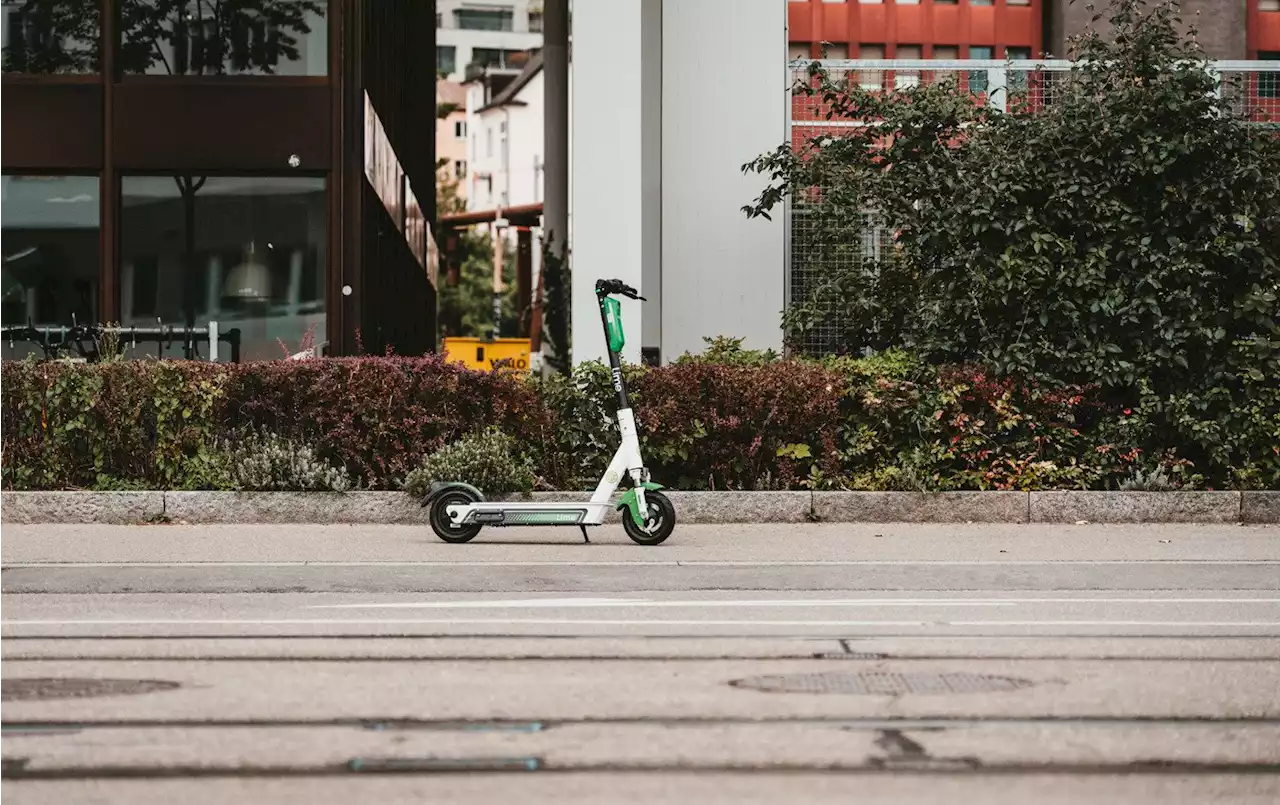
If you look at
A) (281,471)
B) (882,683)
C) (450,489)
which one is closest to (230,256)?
(281,471)

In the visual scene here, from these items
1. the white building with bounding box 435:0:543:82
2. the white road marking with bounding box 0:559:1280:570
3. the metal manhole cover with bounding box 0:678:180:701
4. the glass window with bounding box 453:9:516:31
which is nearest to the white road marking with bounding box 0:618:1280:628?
the metal manhole cover with bounding box 0:678:180:701

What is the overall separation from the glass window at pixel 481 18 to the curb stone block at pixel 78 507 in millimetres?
122394

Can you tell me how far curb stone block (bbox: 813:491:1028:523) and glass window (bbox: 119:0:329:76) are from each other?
26.0ft

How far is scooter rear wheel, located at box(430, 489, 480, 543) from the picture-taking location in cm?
1245

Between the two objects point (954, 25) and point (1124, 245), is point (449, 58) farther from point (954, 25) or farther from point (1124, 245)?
point (1124, 245)

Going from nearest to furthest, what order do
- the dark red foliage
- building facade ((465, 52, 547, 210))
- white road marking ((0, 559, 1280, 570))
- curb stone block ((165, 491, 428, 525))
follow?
white road marking ((0, 559, 1280, 570))
curb stone block ((165, 491, 428, 525))
the dark red foliage
building facade ((465, 52, 547, 210))

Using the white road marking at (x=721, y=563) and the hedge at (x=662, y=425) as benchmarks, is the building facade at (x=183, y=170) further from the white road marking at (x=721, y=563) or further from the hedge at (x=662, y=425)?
the white road marking at (x=721, y=563)

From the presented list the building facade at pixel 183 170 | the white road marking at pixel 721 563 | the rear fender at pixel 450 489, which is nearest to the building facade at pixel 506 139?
the building facade at pixel 183 170

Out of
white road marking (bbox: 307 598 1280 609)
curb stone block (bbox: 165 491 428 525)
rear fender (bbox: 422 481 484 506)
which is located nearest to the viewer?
white road marking (bbox: 307 598 1280 609)

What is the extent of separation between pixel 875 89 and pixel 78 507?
7.88m

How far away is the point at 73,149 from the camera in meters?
18.7

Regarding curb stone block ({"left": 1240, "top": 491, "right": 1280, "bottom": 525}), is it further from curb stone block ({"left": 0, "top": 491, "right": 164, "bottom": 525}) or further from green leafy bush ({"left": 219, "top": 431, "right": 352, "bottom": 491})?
curb stone block ({"left": 0, "top": 491, "right": 164, "bottom": 525})

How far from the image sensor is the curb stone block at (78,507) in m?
13.8

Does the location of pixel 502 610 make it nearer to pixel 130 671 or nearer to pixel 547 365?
pixel 130 671
